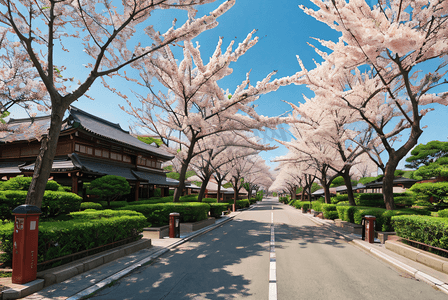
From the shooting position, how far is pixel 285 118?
1559 centimetres

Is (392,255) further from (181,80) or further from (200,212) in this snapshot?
(181,80)

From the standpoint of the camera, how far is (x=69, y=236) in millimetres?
6250

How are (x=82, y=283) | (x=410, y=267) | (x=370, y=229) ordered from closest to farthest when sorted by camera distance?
(x=82, y=283), (x=410, y=267), (x=370, y=229)

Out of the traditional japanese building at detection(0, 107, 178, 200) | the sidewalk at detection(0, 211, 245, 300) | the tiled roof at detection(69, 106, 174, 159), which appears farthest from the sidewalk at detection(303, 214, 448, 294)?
the tiled roof at detection(69, 106, 174, 159)

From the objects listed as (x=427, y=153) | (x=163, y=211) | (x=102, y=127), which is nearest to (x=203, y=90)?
(x=163, y=211)

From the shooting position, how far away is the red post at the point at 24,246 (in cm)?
506

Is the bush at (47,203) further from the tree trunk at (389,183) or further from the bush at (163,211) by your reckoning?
the tree trunk at (389,183)

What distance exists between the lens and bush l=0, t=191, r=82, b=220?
9180 millimetres

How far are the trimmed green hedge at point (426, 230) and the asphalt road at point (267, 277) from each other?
1582 mm

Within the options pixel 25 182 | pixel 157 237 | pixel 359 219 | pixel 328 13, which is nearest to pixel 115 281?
pixel 157 237

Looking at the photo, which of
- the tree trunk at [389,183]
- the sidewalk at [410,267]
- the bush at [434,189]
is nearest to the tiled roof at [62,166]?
the sidewalk at [410,267]

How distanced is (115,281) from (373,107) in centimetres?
1505

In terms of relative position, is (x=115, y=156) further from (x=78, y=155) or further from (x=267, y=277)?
(x=267, y=277)

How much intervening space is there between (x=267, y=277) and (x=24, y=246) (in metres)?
5.66
